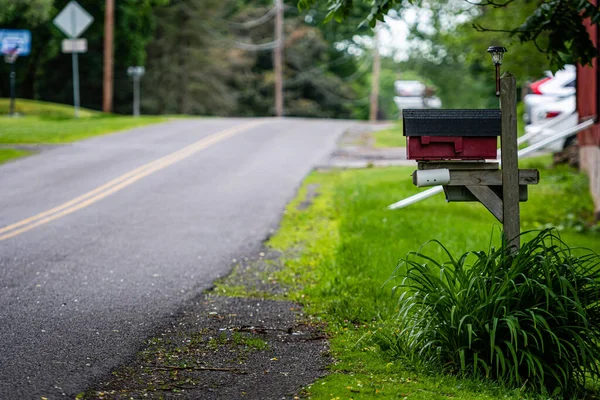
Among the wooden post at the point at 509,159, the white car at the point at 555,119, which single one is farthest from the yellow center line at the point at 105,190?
the white car at the point at 555,119

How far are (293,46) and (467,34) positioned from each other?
33995 millimetres

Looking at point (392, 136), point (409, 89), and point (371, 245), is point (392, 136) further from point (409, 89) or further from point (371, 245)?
point (409, 89)

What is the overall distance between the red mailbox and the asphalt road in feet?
8.51

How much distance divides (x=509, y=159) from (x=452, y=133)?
0.44 meters

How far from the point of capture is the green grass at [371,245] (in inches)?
225

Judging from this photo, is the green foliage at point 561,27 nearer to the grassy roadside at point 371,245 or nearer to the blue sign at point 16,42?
the grassy roadside at point 371,245

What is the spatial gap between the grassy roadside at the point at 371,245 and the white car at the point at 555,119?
789 millimetres

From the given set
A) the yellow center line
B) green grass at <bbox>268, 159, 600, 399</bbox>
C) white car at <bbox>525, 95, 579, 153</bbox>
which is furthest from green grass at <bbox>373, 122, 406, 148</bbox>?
green grass at <bbox>268, 159, 600, 399</bbox>

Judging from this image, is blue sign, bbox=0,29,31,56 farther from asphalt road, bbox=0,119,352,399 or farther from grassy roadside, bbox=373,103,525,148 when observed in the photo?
grassy roadside, bbox=373,103,525,148

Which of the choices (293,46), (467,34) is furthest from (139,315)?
(293,46)

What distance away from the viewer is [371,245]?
10422 millimetres

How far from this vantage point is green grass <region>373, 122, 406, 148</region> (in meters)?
23.8

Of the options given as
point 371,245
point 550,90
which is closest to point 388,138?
point 550,90

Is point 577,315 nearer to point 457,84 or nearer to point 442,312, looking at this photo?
point 442,312
